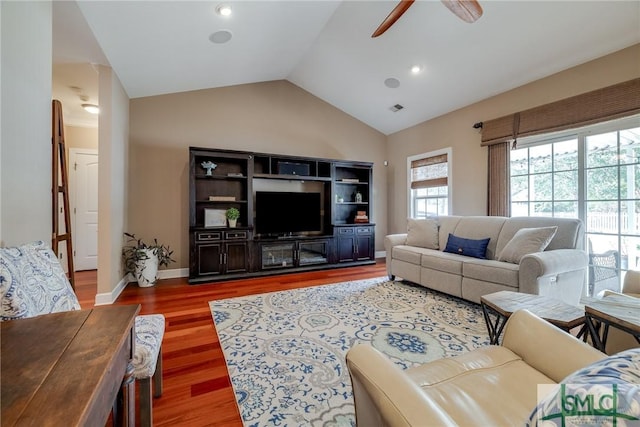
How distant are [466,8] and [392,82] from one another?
88.6 inches

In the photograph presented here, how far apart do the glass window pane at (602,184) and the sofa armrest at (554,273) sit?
0.86 m

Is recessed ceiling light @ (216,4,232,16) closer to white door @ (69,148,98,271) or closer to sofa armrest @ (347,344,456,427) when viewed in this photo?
sofa armrest @ (347,344,456,427)

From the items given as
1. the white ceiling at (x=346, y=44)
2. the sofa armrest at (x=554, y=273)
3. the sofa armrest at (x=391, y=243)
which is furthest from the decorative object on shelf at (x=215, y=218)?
the sofa armrest at (x=554, y=273)

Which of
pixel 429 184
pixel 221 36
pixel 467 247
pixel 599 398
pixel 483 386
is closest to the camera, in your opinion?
pixel 599 398

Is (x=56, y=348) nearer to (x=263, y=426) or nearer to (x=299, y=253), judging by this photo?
(x=263, y=426)

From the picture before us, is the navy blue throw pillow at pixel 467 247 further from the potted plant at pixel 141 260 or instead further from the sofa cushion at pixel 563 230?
the potted plant at pixel 141 260

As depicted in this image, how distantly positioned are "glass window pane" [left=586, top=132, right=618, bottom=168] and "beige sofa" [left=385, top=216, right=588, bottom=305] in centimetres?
87

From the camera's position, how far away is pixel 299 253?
472cm

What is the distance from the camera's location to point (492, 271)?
107 inches

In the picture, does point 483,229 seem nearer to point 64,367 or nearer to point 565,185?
point 565,185

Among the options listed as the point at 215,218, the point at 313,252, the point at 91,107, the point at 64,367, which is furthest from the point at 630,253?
the point at 91,107

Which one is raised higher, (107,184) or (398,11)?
(398,11)

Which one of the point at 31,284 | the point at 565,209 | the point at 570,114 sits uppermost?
the point at 570,114

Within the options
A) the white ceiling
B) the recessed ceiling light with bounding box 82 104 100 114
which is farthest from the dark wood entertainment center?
the recessed ceiling light with bounding box 82 104 100 114
